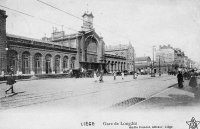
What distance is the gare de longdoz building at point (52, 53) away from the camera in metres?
23.1

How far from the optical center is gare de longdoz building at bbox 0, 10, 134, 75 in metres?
23.1

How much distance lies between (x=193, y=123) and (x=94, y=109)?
3.49m

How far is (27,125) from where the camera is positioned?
647 cm

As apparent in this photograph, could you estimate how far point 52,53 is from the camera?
103ft

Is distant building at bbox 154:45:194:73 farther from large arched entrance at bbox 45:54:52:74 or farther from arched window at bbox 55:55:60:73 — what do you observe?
large arched entrance at bbox 45:54:52:74

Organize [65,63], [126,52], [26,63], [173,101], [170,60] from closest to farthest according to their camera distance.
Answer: [173,101] < [26,63] < [65,63] < [126,52] < [170,60]

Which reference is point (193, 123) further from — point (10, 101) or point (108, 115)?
point (10, 101)

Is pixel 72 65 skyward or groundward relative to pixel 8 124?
skyward

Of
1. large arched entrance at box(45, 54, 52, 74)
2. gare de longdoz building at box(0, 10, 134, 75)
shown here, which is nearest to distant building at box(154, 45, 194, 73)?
gare de longdoz building at box(0, 10, 134, 75)

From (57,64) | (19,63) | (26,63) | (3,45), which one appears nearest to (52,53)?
(57,64)

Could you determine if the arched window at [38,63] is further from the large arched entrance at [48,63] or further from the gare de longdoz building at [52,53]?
the large arched entrance at [48,63]

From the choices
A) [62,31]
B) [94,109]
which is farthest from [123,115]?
[62,31]

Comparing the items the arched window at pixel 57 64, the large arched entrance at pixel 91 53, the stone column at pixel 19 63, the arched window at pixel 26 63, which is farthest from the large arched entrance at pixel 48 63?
the large arched entrance at pixel 91 53

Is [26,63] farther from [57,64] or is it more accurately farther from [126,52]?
[126,52]
